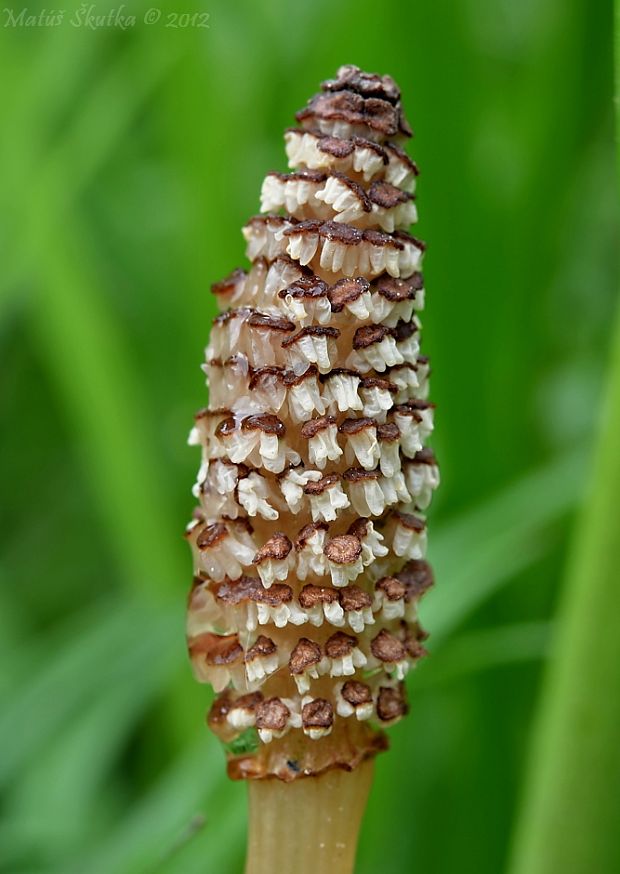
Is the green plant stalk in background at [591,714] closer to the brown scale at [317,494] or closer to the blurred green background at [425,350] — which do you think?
the brown scale at [317,494]

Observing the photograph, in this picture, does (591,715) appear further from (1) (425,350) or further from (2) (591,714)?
(1) (425,350)

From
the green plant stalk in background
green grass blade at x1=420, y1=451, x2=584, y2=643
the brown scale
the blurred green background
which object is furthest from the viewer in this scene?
the blurred green background

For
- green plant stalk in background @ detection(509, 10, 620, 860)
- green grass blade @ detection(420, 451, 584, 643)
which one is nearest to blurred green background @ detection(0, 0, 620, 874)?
green grass blade @ detection(420, 451, 584, 643)

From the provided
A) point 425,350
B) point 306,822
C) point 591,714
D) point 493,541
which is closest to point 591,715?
point 591,714

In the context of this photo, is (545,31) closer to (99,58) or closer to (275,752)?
(99,58)

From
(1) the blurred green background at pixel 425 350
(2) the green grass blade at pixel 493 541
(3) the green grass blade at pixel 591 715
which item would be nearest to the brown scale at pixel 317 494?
(3) the green grass blade at pixel 591 715

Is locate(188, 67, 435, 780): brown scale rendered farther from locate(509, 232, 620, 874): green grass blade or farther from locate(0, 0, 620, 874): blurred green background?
locate(0, 0, 620, 874): blurred green background
